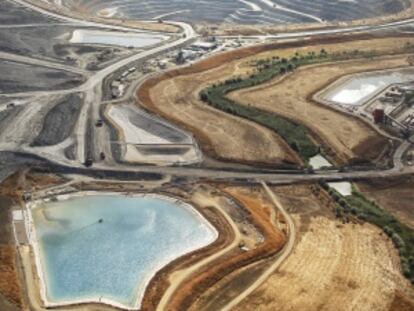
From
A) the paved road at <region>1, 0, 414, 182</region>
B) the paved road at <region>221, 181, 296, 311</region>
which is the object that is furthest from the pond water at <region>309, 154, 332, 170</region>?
the paved road at <region>221, 181, 296, 311</region>

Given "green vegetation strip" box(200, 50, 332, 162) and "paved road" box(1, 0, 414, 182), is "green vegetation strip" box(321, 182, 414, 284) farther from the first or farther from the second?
"green vegetation strip" box(200, 50, 332, 162)

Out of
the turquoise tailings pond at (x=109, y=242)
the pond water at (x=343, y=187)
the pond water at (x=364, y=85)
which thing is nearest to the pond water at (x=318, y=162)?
the pond water at (x=343, y=187)

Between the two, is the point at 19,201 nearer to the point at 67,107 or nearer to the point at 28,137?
the point at 28,137

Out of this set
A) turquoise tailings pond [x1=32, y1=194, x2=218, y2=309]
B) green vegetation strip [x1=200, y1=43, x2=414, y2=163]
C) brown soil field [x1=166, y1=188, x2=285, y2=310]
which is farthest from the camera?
green vegetation strip [x1=200, y1=43, x2=414, y2=163]

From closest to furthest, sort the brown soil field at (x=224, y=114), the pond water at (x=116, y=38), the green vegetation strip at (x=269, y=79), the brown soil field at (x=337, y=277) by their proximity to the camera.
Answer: the brown soil field at (x=337, y=277)
the brown soil field at (x=224, y=114)
the green vegetation strip at (x=269, y=79)
the pond water at (x=116, y=38)

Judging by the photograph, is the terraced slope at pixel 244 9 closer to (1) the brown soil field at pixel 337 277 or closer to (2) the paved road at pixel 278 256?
(2) the paved road at pixel 278 256

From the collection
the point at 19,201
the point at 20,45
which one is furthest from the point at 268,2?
the point at 19,201

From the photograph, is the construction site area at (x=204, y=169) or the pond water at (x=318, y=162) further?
the pond water at (x=318, y=162)
